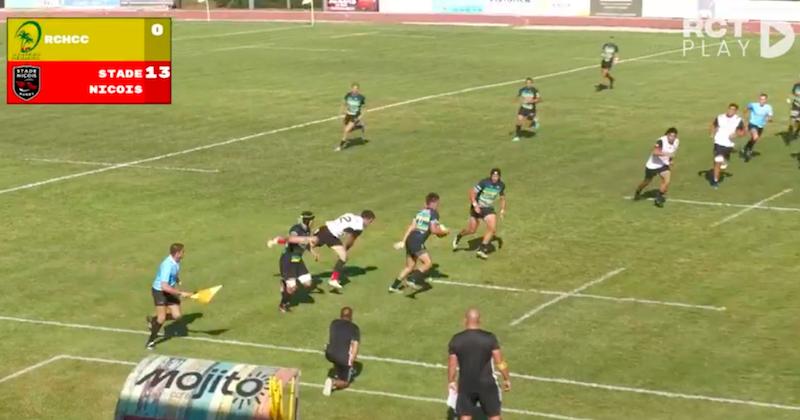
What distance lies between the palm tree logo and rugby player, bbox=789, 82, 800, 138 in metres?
38.8

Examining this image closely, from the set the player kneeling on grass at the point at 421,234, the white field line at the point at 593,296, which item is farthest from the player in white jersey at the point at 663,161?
the player kneeling on grass at the point at 421,234

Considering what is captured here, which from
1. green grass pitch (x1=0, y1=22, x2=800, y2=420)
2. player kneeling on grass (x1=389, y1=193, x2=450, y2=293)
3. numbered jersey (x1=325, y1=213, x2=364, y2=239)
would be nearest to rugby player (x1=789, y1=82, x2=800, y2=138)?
green grass pitch (x1=0, y1=22, x2=800, y2=420)

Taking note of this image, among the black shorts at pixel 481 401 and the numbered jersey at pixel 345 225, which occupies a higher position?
the numbered jersey at pixel 345 225

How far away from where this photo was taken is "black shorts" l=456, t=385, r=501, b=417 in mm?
19438

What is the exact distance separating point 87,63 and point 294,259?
124 ft

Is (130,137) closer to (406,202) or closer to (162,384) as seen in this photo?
(406,202)

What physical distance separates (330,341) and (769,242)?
47.6 ft

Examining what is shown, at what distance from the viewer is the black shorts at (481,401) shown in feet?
63.8

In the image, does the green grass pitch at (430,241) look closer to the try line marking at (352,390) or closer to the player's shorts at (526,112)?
the try line marking at (352,390)

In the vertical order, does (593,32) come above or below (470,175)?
above

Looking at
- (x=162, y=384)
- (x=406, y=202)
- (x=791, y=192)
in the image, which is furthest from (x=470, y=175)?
(x=162, y=384)

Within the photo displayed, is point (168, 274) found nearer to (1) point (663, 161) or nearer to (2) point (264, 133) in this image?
(1) point (663, 161)

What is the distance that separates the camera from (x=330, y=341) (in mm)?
23766

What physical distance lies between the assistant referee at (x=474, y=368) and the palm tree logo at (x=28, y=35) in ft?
186
